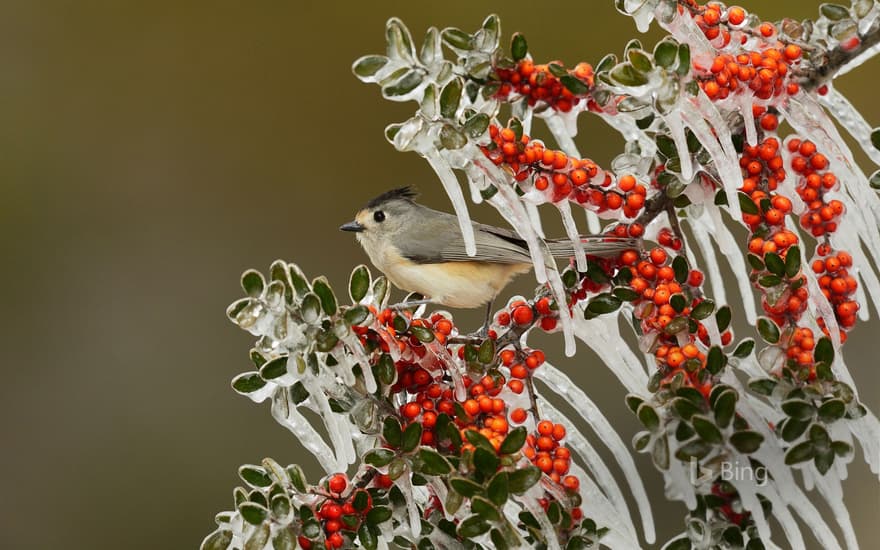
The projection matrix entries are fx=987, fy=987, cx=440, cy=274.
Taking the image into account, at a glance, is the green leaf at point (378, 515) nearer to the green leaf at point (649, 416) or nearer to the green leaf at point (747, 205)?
the green leaf at point (649, 416)

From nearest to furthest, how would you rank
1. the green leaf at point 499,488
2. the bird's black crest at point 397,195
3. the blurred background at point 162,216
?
1. the green leaf at point 499,488
2. the bird's black crest at point 397,195
3. the blurred background at point 162,216

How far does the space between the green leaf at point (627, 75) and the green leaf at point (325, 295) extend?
0.26 m

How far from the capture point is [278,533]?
750 millimetres

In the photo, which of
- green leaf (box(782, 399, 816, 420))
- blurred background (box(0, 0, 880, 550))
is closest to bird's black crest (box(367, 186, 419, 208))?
green leaf (box(782, 399, 816, 420))

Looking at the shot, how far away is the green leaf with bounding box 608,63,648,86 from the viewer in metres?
0.71

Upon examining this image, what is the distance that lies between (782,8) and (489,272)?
1.27 m

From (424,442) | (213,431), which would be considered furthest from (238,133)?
(424,442)

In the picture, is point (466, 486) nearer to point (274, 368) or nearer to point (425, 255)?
point (274, 368)

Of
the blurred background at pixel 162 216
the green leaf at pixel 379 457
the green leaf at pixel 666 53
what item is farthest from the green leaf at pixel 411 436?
the blurred background at pixel 162 216

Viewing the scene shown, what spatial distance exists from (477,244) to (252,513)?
38 cm

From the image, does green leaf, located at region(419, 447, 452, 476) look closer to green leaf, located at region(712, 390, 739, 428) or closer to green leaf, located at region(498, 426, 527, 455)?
green leaf, located at region(498, 426, 527, 455)

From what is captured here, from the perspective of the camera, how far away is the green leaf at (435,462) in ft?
2.33

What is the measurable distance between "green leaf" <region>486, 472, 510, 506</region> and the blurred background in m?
1.41

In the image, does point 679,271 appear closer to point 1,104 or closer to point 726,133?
point 726,133
